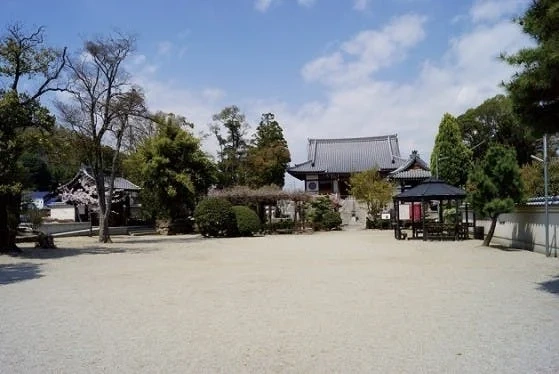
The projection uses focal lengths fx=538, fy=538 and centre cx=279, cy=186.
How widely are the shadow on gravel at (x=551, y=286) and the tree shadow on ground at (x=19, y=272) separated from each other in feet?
33.6

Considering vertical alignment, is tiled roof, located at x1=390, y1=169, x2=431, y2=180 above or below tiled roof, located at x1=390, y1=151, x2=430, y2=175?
below

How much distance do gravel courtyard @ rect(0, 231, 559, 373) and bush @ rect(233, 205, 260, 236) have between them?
570 inches

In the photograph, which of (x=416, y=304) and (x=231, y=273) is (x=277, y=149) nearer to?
(x=231, y=273)

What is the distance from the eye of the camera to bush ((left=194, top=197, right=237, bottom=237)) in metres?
27.0

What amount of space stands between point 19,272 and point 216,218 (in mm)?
14195

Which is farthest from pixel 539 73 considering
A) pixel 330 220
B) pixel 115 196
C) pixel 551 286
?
pixel 115 196

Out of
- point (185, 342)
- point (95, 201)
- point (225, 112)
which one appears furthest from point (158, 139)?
point (185, 342)

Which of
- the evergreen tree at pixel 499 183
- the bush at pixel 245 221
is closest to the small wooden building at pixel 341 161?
the bush at pixel 245 221

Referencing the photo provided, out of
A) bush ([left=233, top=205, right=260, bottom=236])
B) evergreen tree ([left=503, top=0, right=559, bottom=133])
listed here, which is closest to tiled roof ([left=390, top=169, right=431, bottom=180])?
bush ([left=233, top=205, right=260, bottom=236])

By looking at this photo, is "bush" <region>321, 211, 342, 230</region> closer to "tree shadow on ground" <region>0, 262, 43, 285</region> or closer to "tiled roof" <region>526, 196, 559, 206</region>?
"tiled roof" <region>526, 196, 559, 206</region>

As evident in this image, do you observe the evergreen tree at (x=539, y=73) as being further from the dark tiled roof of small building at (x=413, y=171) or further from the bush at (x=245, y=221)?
the dark tiled roof of small building at (x=413, y=171)

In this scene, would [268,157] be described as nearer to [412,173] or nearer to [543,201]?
[412,173]

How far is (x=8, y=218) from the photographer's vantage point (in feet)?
62.9

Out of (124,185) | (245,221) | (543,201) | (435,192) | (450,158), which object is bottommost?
(245,221)
